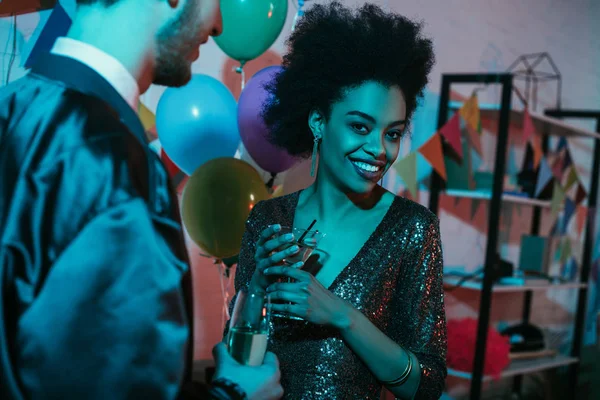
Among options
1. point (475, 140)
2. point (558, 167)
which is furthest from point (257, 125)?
point (558, 167)

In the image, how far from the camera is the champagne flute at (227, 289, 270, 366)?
36.2 inches

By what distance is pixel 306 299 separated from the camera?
3.97 ft

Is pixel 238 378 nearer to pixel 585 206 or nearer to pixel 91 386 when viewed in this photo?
pixel 91 386

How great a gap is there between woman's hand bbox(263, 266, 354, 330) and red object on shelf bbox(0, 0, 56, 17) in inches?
47.5

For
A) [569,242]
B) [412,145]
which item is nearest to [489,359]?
[412,145]

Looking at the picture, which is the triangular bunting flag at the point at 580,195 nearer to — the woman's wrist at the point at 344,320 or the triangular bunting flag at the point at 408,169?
the triangular bunting flag at the point at 408,169

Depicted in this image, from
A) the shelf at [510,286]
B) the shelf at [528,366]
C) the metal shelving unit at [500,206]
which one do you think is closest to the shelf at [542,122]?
the metal shelving unit at [500,206]

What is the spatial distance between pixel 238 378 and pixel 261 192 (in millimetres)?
1138

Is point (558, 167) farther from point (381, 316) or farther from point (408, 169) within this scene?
point (381, 316)

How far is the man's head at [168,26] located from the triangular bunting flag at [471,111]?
248 cm

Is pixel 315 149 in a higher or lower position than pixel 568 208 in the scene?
higher

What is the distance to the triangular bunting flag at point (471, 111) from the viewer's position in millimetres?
3121

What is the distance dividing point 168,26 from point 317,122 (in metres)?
0.72

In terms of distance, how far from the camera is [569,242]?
4461 mm
